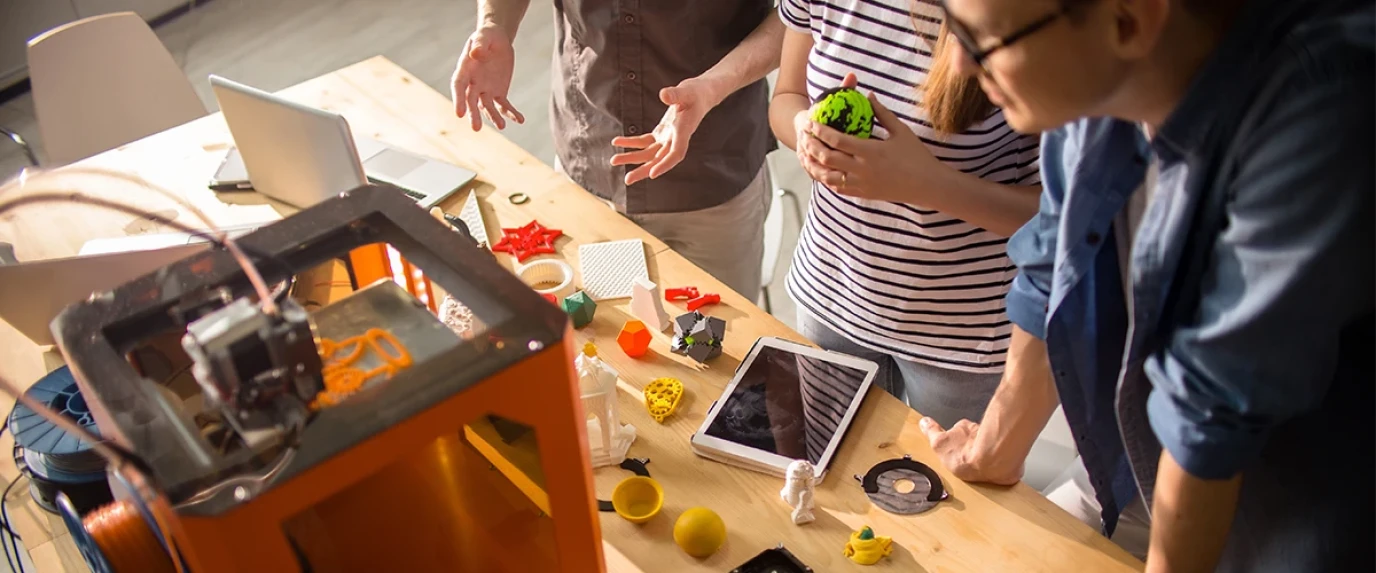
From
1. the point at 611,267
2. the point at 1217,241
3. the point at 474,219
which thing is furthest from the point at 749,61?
the point at 1217,241

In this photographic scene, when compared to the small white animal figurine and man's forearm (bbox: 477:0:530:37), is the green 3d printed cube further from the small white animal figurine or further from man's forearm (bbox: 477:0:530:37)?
man's forearm (bbox: 477:0:530:37)

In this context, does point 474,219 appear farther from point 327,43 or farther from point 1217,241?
point 327,43

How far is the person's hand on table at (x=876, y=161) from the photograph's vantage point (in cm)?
102

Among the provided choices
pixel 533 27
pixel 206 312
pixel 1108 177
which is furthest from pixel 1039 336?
pixel 533 27

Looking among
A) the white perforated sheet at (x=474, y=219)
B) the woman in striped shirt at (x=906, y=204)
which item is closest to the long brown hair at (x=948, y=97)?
the woman in striped shirt at (x=906, y=204)

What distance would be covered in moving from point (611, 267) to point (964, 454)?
0.55 meters

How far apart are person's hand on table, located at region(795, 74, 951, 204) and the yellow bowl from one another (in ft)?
1.22

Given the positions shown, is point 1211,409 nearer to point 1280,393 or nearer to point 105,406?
point 1280,393

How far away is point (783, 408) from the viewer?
1116 millimetres

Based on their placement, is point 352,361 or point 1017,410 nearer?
point 352,361

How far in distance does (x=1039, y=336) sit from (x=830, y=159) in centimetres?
28

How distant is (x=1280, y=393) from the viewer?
0.63 meters

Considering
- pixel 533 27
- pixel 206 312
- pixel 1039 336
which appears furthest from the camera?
pixel 533 27

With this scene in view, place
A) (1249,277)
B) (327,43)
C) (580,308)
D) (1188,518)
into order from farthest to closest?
(327,43) < (580,308) < (1188,518) < (1249,277)
